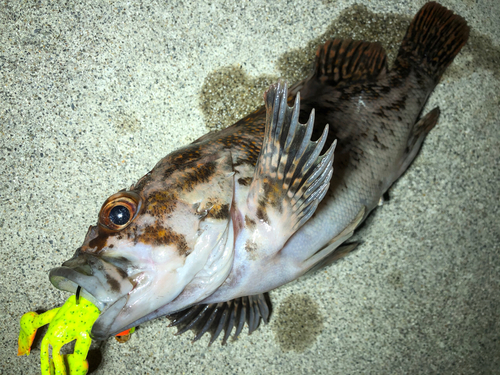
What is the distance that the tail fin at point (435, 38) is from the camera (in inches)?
78.3

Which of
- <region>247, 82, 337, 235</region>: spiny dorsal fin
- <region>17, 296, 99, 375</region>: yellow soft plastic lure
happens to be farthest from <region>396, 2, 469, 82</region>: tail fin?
<region>17, 296, 99, 375</region>: yellow soft plastic lure

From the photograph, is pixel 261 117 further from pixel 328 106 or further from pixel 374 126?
pixel 374 126

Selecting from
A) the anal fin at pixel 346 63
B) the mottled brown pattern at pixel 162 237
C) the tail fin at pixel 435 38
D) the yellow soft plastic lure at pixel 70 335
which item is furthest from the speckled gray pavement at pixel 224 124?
the mottled brown pattern at pixel 162 237

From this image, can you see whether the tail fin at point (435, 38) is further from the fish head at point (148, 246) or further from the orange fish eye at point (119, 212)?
the orange fish eye at point (119, 212)

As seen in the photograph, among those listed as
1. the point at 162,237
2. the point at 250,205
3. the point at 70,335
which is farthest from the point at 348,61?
the point at 70,335

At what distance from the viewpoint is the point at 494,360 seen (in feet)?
7.22

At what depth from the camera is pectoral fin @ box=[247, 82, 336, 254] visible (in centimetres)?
129

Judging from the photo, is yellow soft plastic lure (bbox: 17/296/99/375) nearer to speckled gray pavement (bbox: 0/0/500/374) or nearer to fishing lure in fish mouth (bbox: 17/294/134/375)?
fishing lure in fish mouth (bbox: 17/294/134/375)

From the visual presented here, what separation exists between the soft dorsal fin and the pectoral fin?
0.67m

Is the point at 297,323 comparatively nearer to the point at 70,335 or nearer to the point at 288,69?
the point at 70,335

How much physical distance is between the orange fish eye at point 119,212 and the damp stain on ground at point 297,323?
1289 millimetres

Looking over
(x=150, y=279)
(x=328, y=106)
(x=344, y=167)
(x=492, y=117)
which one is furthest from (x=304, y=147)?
(x=492, y=117)

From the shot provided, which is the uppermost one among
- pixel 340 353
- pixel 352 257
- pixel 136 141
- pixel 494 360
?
pixel 136 141

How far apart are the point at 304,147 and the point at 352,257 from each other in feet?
3.77
